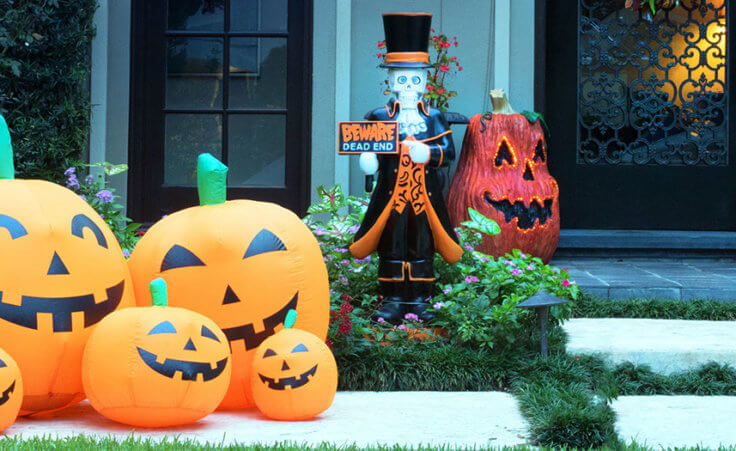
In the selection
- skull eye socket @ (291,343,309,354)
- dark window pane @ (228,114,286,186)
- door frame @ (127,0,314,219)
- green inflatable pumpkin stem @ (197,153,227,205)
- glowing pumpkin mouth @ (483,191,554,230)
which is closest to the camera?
skull eye socket @ (291,343,309,354)

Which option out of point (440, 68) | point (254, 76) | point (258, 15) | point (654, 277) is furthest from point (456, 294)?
point (258, 15)

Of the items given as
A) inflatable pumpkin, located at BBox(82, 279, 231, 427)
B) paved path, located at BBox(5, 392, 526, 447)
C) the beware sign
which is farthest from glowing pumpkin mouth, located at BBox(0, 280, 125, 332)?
the beware sign

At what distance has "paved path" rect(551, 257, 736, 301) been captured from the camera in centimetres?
543

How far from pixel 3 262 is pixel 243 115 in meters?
4.24

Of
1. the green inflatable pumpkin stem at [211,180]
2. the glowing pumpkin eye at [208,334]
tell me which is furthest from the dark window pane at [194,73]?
the glowing pumpkin eye at [208,334]

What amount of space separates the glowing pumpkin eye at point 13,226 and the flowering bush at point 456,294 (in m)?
1.40

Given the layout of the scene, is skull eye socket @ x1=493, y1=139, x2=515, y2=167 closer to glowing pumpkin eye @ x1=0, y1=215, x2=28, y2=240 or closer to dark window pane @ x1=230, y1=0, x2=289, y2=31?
dark window pane @ x1=230, y1=0, x2=289, y2=31

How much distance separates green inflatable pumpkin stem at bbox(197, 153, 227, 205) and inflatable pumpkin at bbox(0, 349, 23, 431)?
3.01 ft

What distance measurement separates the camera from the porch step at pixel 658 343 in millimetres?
3969

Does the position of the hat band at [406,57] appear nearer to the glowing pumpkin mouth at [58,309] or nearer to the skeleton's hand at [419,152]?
the skeleton's hand at [419,152]

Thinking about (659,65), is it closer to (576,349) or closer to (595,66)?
(595,66)

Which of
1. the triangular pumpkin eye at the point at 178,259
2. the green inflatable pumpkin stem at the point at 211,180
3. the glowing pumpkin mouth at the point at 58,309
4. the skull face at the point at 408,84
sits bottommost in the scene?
the glowing pumpkin mouth at the point at 58,309

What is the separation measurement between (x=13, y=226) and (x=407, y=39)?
2254 mm

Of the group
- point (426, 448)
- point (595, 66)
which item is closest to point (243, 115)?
point (595, 66)
